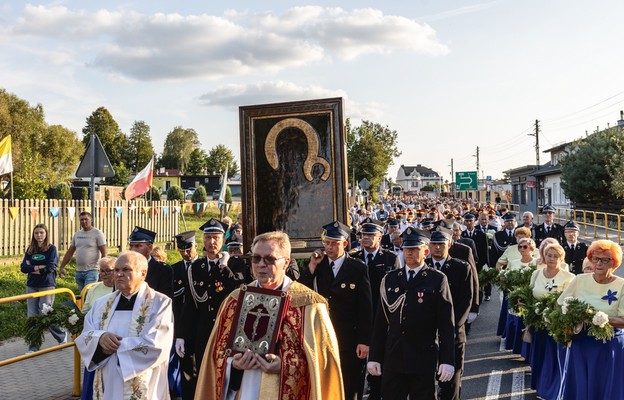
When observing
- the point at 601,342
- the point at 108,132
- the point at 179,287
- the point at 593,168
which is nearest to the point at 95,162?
the point at 179,287

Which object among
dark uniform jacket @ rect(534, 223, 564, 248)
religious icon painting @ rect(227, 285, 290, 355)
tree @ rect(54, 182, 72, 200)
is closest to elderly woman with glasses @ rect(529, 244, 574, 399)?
religious icon painting @ rect(227, 285, 290, 355)

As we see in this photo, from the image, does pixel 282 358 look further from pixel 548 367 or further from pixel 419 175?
pixel 419 175

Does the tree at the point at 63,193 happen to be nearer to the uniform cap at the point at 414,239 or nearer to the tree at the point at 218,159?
the uniform cap at the point at 414,239

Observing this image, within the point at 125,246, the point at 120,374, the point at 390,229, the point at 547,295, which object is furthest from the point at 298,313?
the point at 125,246

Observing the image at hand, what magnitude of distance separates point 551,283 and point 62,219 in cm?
1501

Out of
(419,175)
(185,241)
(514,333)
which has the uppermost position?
(419,175)

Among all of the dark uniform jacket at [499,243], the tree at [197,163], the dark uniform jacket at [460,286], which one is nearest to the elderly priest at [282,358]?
the dark uniform jacket at [460,286]

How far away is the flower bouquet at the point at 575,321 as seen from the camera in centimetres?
599

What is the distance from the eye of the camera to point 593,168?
4050 cm

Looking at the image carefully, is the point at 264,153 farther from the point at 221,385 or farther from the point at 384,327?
the point at 221,385

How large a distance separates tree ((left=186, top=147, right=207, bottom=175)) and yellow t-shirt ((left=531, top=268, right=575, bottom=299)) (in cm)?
9654

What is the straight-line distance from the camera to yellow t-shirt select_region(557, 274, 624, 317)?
620 cm

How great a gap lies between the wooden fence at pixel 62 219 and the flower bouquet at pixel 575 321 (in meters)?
11.6

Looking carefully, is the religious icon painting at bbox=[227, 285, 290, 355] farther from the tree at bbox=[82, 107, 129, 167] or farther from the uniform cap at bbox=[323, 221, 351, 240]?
the tree at bbox=[82, 107, 129, 167]
